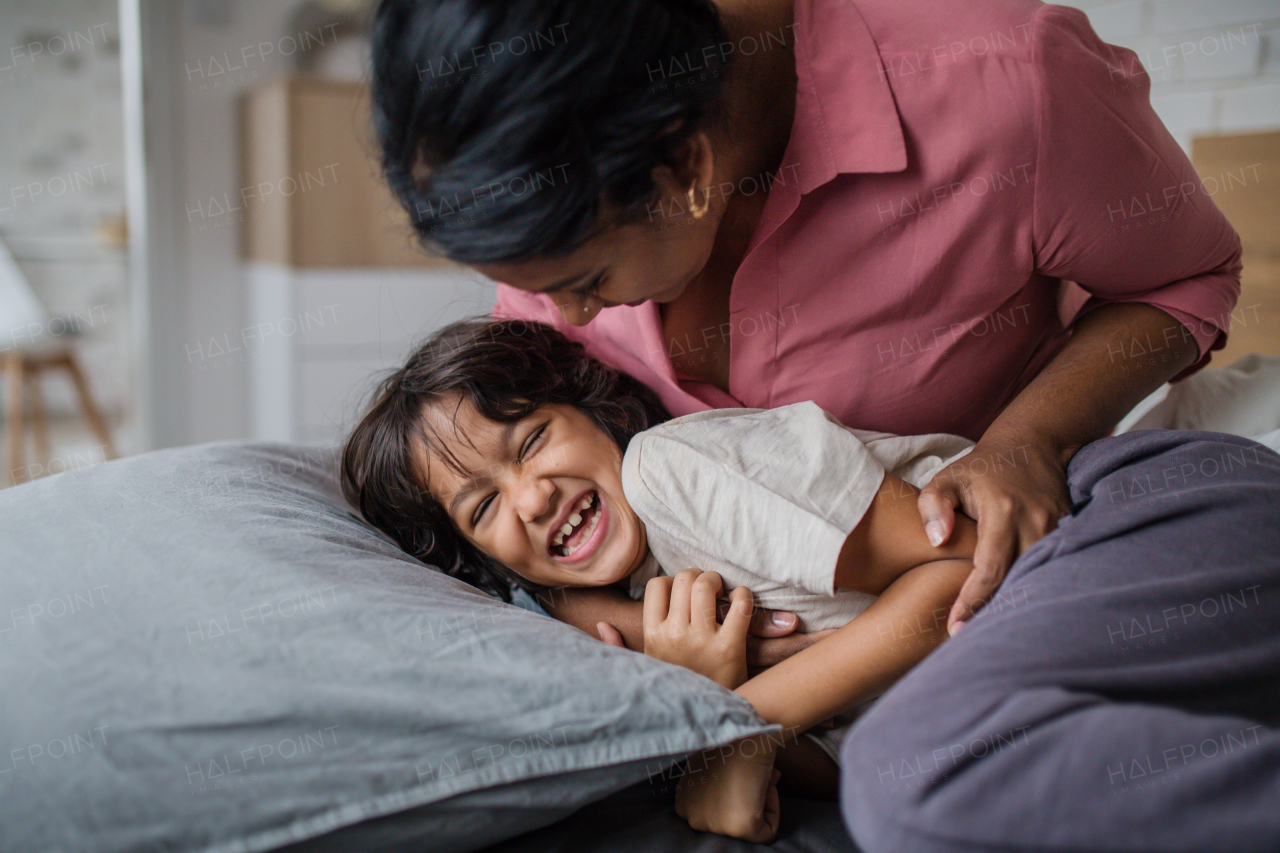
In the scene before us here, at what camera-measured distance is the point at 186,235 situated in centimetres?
324

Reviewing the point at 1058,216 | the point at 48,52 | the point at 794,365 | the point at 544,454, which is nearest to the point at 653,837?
the point at 544,454

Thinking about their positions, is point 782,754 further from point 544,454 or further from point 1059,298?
point 1059,298

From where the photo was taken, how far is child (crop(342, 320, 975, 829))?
31.9 inches

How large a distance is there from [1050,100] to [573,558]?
68 centimetres

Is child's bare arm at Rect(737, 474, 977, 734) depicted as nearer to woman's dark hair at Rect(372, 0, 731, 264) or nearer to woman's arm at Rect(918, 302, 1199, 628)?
woman's arm at Rect(918, 302, 1199, 628)

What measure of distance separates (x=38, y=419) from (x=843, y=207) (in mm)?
2902

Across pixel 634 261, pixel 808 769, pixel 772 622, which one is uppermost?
pixel 634 261

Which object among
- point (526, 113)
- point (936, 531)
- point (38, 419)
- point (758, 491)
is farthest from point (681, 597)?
point (38, 419)

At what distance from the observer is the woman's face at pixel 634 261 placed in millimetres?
783

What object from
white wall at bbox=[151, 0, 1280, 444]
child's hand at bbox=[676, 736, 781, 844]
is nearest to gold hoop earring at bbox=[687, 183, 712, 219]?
child's hand at bbox=[676, 736, 781, 844]

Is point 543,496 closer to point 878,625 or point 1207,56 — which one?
point 878,625

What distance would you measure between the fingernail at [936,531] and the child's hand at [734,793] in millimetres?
228

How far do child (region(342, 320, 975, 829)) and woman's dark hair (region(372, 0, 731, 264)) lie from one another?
27 centimetres

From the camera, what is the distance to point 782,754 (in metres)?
0.89
